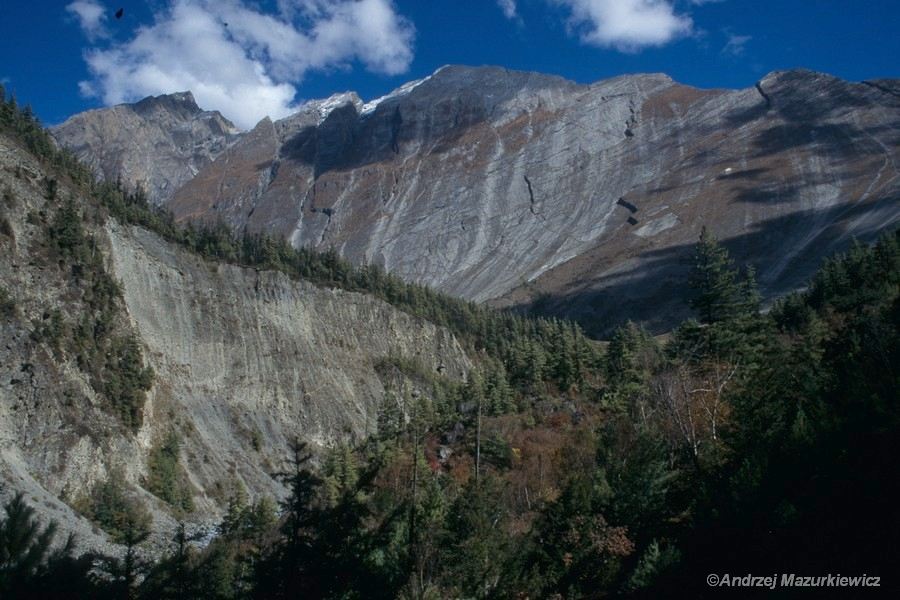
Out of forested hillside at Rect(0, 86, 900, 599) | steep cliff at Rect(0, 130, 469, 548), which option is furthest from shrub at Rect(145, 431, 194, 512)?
forested hillside at Rect(0, 86, 900, 599)

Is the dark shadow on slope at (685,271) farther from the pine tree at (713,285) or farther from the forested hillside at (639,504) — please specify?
the forested hillside at (639,504)

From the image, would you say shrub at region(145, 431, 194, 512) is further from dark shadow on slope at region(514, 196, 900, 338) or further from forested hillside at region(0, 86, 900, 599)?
dark shadow on slope at region(514, 196, 900, 338)

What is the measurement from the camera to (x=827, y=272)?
52281mm

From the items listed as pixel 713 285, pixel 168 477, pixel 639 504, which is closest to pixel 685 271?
pixel 713 285

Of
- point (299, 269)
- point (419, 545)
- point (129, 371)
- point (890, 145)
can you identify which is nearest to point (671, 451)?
point (419, 545)

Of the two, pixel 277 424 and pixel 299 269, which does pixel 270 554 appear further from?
pixel 299 269

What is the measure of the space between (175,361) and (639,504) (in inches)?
1888

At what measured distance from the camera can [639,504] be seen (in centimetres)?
2205

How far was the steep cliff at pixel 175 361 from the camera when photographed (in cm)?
4097

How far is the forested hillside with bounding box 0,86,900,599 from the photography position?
15188 mm

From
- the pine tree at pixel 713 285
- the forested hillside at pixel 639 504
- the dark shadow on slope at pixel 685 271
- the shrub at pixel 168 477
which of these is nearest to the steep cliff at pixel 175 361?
the shrub at pixel 168 477

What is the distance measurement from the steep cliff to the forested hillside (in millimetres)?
11204

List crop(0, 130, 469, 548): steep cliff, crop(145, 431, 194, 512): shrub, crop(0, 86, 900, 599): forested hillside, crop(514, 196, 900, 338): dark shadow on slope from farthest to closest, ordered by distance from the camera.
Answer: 1. crop(514, 196, 900, 338): dark shadow on slope
2. crop(145, 431, 194, 512): shrub
3. crop(0, 130, 469, 548): steep cliff
4. crop(0, 86, 900, 599): forested hillside

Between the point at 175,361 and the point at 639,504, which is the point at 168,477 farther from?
the point at 639,504
